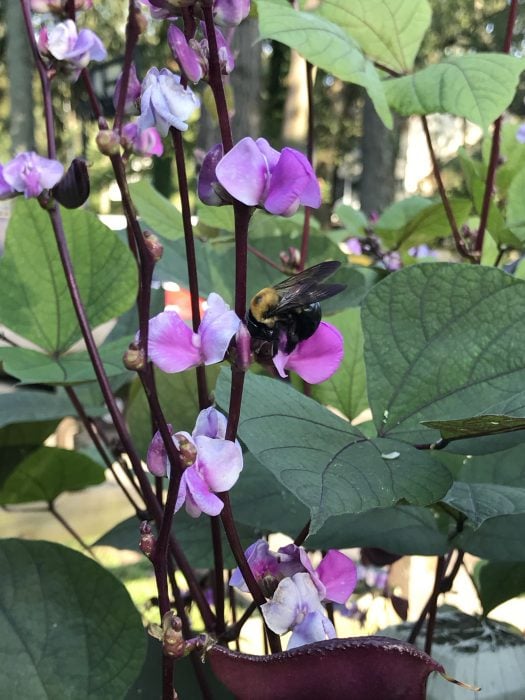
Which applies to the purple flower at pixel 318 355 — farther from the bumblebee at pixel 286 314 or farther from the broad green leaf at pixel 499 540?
the broad green leaf at pixel 499 540

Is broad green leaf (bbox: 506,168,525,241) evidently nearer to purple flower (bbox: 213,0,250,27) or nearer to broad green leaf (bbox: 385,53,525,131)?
broad green leaf (bbox: 385,53,525,131)

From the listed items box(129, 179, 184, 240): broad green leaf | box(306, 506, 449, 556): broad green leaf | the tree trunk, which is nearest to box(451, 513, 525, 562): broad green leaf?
box(306, 506, 449, 556): broad green leaf

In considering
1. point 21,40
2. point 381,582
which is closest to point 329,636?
point 381,582

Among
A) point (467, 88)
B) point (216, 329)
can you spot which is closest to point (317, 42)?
point (467, 88)

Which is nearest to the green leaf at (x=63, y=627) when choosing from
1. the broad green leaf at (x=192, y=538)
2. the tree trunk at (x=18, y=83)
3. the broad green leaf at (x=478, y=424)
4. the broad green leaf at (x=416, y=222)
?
the broad green leaf at (x=192, y=538)

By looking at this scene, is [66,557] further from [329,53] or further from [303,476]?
[329,53]
